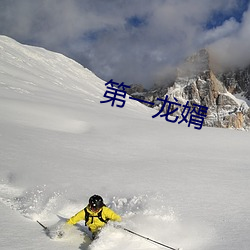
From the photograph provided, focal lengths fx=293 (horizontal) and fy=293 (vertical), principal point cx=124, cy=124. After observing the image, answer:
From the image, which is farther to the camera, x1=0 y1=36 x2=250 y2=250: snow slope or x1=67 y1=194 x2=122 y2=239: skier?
x1=67 y1=194 x2=122 y2=239: skier

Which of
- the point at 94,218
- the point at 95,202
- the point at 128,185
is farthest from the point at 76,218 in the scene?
the point at 128,185

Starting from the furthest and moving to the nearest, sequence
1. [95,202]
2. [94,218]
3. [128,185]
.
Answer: [128,185]
[94,218]
[95,202]

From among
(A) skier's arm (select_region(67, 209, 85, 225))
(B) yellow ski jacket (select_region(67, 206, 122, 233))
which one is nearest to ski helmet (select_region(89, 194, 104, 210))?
(B) yellow ski jacket (select_region(67, 206, 122, 233))

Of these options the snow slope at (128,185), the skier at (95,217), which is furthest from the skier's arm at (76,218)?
the snow slope at (128,185)

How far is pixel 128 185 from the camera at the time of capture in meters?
7.75

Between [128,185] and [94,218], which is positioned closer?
[94,218]

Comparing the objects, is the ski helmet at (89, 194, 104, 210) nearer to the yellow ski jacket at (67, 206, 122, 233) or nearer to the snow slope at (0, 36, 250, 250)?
the yellow ski jacket at (67, 206, 122, 233)

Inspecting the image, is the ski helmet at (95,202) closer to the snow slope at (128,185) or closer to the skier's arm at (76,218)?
the skier's arm at (76,218)

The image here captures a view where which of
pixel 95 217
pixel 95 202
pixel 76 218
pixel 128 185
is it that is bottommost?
pixel 76 218

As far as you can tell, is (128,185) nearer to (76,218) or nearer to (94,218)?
(94,218)

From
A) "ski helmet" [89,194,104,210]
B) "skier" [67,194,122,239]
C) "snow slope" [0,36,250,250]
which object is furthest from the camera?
"skier" [67,194,122,239]

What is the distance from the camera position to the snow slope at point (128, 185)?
17.4 feet

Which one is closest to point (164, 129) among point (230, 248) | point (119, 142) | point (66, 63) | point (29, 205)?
point (119, 142)

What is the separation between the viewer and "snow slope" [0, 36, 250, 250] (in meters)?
5.30
